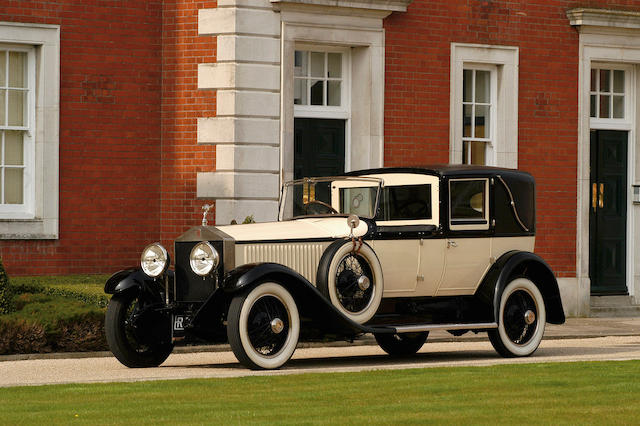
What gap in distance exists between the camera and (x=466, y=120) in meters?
18.8

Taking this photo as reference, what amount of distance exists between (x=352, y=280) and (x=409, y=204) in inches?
48.9

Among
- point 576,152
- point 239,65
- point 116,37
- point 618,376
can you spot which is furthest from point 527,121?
point 618,376

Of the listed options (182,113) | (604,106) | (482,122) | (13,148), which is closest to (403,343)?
(182,113)

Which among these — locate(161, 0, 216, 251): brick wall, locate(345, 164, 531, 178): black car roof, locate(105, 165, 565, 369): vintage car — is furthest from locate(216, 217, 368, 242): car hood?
locate(161, 0, 216, 251): brick wall

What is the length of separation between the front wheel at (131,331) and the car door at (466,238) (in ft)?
9.02

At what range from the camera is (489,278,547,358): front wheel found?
41.9ft

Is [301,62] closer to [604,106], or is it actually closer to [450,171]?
[604,106]

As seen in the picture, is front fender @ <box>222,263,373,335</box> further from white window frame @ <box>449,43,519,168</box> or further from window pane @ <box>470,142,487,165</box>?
window pane @ <box>470,142,487,165</box>

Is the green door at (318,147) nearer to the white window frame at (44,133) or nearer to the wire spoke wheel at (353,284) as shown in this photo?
the white window frame at (44,133)

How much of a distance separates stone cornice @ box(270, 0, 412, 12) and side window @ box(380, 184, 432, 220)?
4892mm

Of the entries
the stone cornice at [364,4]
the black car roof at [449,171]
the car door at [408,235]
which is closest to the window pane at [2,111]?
the stone cornice at [364,4]

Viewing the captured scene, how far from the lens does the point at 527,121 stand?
18938mm

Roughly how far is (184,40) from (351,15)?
222 centimetres

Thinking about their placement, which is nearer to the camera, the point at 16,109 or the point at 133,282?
the point at 133,282
